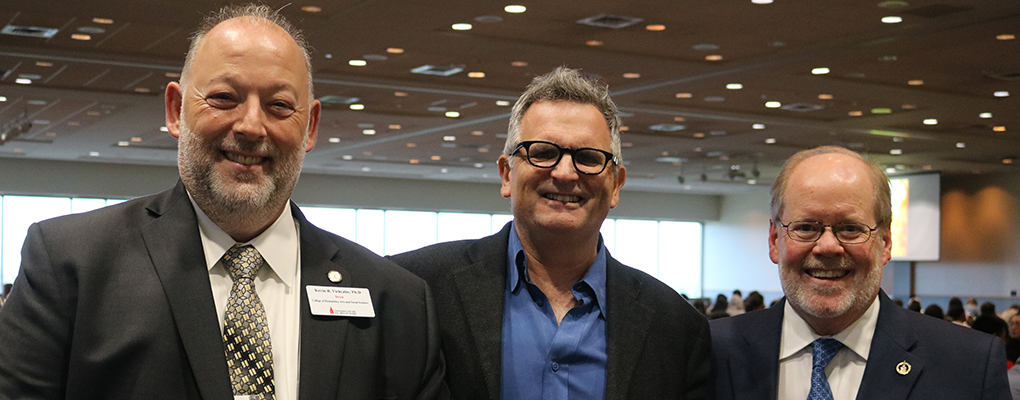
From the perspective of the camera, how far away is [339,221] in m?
25.8

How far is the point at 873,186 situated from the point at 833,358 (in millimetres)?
453

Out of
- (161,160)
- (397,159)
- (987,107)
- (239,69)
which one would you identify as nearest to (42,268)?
(239,69)

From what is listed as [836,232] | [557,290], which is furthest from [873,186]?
[557,290]

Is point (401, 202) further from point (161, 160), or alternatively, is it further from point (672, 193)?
point (672, 193)

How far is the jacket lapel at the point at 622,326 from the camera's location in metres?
2.45

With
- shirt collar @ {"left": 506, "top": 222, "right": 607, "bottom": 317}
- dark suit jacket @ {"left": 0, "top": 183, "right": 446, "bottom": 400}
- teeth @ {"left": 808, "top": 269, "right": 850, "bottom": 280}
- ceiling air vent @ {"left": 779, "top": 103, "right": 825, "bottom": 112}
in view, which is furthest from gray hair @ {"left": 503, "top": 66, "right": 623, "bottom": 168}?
ceiling air vent @ {"left": 779, "top": 103, "right": 825, "bottom": 112}

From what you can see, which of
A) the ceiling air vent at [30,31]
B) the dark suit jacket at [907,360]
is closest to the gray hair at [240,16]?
the dark suit jacket at [907,360]

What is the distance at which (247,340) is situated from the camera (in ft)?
6.30

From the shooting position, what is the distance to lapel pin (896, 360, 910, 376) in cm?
244

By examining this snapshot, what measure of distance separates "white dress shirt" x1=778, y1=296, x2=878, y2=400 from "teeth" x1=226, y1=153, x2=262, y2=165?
1.47m

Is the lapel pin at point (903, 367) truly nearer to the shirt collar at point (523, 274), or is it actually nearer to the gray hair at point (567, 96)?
the shirt collar at point (523, 274)

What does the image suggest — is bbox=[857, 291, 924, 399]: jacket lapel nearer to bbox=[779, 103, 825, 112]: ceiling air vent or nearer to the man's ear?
the man's ear

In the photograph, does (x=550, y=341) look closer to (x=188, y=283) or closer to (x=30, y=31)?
(x=188, y=283)

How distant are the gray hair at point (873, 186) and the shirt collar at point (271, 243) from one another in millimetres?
1263
